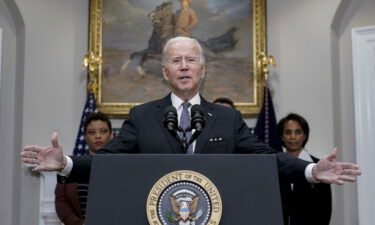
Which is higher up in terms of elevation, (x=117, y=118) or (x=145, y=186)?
(x=117, y=118)

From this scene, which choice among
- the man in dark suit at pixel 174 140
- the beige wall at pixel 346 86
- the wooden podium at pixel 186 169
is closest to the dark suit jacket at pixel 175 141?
the man in dark suit at pixel 174 140

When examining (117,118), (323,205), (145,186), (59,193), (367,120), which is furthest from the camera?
(117,118)

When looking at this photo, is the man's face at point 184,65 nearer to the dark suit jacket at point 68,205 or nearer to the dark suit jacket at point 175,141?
the dark suit jacket at point 175,141

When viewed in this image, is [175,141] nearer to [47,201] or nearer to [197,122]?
[197,122]

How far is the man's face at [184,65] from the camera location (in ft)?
8.86

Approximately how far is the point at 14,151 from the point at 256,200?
5344 mm

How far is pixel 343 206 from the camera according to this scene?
662cm

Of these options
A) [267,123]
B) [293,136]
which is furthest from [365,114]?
[293,136]

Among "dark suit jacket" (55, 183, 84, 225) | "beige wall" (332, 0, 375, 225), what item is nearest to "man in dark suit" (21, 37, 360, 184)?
"dark suit jacket" (55, 183, 84, 225)

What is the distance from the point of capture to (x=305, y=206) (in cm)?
467

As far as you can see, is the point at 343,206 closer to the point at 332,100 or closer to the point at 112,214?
the point at 332,100

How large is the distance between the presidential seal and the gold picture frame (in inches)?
200

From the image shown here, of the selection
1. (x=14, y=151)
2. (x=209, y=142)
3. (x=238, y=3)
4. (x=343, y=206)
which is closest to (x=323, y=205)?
(x=343, y=206)

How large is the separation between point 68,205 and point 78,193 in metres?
0.18
